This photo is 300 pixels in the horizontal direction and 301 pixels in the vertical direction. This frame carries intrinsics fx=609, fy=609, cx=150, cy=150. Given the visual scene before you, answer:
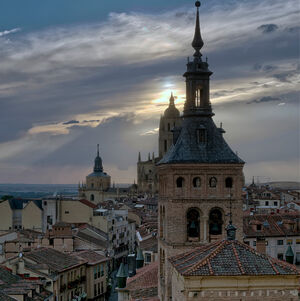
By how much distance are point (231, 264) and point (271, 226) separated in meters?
51.9

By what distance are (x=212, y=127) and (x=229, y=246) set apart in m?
10.9

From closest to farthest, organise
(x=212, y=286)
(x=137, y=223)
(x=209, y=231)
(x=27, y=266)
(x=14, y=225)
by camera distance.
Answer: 1. (x=212, y=286)
2. (x=209, y=231)
3. (x=27, y=266)
4. (x=14, y=225)
5. (x=137, y=223)

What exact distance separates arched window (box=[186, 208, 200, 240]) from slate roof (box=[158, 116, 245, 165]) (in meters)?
2.71

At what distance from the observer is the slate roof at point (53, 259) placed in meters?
56.2

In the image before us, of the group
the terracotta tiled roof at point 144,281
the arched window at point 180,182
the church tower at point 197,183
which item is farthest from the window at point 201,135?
the terracotta tiled roof at point 144,281

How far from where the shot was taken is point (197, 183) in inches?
1256

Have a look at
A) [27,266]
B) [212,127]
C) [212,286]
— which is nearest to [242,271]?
[212,286]

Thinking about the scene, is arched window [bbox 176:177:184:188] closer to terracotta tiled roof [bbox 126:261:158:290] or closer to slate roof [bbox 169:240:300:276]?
slate roof [bbox 169:240:300:276]

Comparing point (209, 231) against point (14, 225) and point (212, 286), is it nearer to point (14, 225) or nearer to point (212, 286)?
point (212, 286)

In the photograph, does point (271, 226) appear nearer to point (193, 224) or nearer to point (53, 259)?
point (53, 259)

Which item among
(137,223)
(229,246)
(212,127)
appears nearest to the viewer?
(229,246)

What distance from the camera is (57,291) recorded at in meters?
55.7

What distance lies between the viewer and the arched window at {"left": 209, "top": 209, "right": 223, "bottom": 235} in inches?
1241

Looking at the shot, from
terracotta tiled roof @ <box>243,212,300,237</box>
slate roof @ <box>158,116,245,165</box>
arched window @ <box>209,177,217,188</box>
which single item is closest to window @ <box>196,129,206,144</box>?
slate roof @ <box>158,116,245,165</box>
